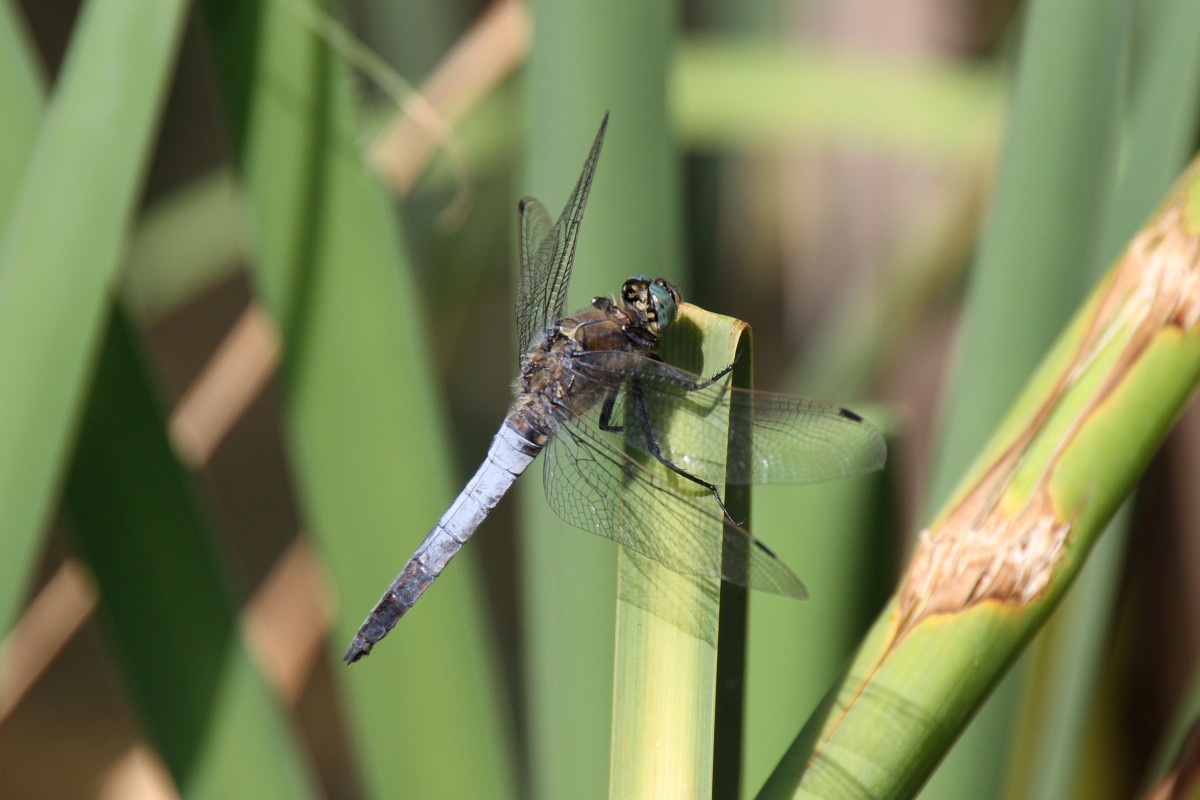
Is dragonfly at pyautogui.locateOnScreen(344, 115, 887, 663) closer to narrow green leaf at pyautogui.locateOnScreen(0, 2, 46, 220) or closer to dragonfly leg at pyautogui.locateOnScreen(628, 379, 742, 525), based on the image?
dragonfly leg at pyautogui.locateOnScreen(628, 379, 742, 525)

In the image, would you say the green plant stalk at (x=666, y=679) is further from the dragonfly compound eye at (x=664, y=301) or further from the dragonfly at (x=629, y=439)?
the dragonfly compound eye at (x=664, y=301)

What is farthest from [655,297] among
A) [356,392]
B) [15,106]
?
[15,106]

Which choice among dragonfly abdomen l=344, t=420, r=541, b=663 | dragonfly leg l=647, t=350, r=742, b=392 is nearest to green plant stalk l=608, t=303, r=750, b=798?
dragonfly leg l=647, t=350, r=742, b=392

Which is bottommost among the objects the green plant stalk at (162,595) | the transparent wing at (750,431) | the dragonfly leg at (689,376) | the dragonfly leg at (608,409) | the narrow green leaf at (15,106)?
the green plant stalk at (162,595)

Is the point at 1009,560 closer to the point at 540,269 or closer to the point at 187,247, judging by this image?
the point at 540,269

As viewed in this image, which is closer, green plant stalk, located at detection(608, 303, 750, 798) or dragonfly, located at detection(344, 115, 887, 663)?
green plant stalk, located at detection(608, 303, 750, 798)

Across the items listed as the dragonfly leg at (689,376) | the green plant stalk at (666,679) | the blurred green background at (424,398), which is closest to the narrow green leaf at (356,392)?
the blurred green background at (424,398)
